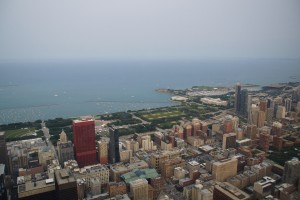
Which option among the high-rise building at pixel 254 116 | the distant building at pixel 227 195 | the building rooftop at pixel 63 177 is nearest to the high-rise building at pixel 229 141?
the high-rise building at pixel 254 116

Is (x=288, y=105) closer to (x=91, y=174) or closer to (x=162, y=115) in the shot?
(x=162, y=115)

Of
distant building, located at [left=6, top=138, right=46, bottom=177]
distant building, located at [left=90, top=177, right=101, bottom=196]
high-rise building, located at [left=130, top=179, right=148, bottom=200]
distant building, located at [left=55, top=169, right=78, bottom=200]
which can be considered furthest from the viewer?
distant building, located at [left=6, top=138, right=46, bottom=177]

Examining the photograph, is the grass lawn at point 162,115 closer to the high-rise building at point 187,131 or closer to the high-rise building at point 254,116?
the high-rise building at point 187,131

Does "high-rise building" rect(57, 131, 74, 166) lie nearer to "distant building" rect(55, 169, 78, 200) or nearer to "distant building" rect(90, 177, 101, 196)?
"distant building" rect(90, 177, 101, 196)

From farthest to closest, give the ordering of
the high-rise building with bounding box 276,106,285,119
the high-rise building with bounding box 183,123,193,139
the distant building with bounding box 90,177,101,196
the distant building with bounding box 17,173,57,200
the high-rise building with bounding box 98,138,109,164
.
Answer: the high-rise building with bounding box 276,106,285,119 < the high-rise building with bounding box 183,123,193,139 < the high-rise building with bounding box 98,138,109,164 < the distant building with bounding box 90,177,101,196 < the distant building with bounding box 17,173,57,200

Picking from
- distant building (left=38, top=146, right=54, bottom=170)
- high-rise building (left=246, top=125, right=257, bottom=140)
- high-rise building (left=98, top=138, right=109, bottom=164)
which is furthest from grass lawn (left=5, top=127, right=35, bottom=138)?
high-rise building (left=246, top=125, right=257, bottom=140)

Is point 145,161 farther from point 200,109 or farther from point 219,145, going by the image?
point 200,109
